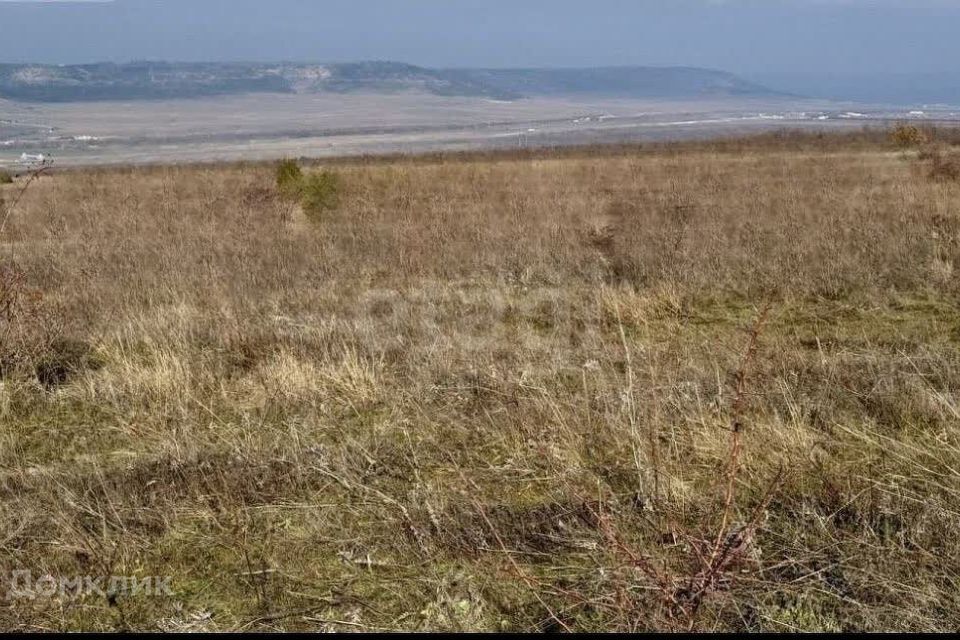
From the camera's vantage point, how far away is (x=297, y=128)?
70688 mm

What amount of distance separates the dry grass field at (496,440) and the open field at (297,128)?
30588 mm

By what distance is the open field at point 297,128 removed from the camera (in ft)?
149

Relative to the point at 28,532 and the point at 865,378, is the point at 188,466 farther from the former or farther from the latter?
the point at 865,378

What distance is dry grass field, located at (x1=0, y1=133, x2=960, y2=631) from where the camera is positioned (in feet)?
8.38

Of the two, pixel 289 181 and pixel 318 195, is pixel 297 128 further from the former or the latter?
pixel 318 195

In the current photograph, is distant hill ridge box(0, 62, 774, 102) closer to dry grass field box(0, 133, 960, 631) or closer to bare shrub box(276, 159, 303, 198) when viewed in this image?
bare shrub box(276, 159, 303, 198)

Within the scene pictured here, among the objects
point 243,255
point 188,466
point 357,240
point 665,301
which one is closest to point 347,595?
point 188,466

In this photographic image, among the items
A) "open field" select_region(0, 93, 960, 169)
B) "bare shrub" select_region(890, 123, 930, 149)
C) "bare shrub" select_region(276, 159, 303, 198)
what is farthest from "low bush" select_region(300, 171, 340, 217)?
"open field" select_region(0, 93, 960, 169)

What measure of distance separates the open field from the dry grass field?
30.6 m

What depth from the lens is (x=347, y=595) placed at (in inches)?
104

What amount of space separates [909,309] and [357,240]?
7.07 metres

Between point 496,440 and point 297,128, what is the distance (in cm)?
7122

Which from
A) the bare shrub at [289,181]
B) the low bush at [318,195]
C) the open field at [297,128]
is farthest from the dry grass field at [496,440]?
the open field at [297,128]

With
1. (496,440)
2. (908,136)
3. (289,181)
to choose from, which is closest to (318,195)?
(289,181)
